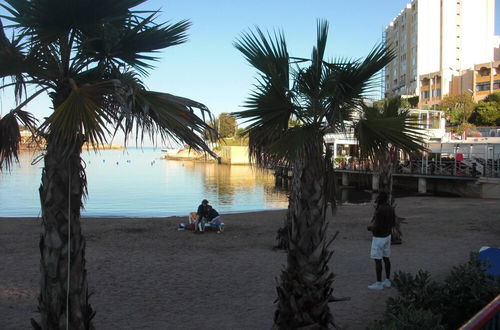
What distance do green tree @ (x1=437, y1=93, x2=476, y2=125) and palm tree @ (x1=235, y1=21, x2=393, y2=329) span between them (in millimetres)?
75193

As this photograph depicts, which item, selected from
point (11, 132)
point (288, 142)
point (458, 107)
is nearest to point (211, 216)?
point (288, 142)

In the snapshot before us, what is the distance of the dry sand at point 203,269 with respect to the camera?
21.8 feet

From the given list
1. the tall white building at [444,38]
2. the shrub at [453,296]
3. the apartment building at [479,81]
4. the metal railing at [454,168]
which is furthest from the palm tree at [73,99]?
the tall white building at [444,38]

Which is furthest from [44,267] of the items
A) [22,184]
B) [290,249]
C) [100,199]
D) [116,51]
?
[22,184]

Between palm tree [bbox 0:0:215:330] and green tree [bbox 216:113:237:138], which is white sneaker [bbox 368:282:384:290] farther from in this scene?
palm tree [bbox 0:0:215:330]

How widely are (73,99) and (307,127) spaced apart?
8.25 ft

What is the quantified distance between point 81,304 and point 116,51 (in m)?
2.28

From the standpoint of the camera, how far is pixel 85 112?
3.36 meters

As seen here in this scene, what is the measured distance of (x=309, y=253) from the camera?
5.06 meters

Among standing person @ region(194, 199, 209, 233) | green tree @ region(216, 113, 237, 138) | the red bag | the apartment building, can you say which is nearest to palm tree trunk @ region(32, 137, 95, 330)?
green tree @ region(216, 113, 237, 138)

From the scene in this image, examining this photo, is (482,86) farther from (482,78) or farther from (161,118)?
(161,118)

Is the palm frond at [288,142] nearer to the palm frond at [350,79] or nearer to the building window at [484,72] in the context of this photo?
the palm frond at [350,79]

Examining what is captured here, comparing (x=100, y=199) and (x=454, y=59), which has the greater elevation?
(x=454, y=59)

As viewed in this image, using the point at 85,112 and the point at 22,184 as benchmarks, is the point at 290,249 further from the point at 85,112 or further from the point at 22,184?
the point at 22,184
